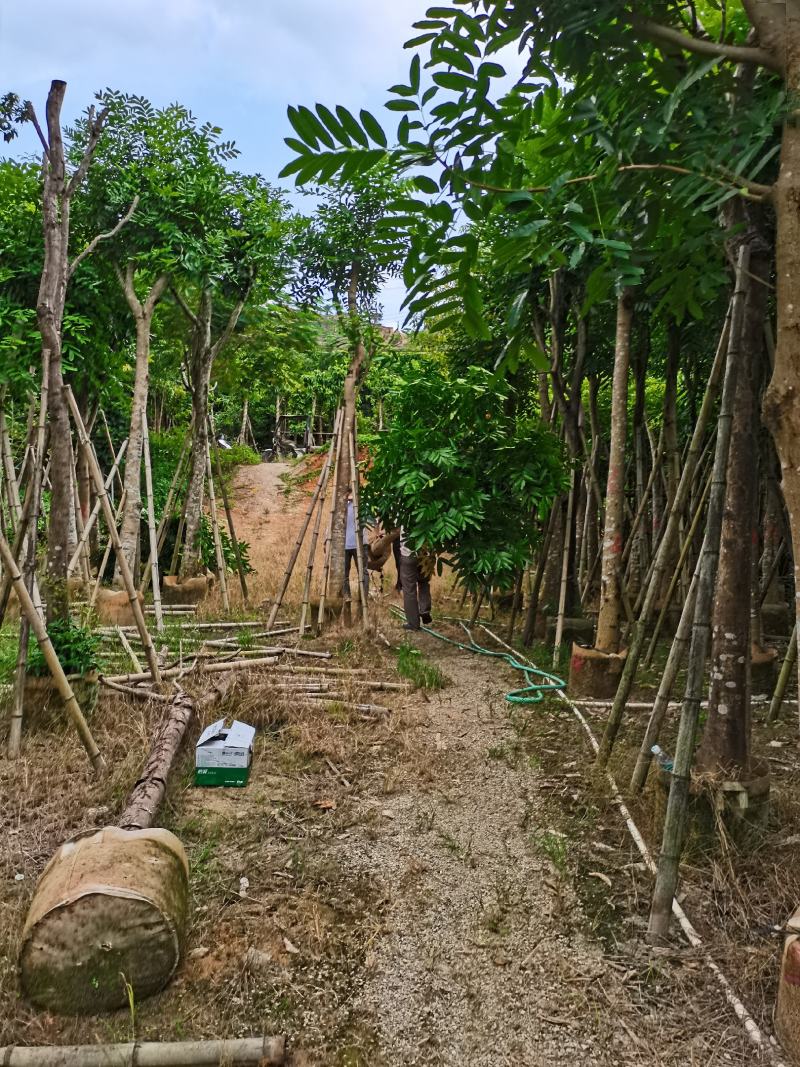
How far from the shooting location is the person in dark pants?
267 inches

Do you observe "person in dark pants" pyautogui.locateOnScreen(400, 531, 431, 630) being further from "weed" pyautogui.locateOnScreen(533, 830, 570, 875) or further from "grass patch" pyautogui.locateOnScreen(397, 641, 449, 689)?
"weed" pyautogui.locateOnScreen(533, 830, 570, 875)

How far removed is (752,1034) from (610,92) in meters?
2.59

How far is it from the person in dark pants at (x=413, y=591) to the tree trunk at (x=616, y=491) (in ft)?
6.55

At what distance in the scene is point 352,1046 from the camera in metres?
2.00

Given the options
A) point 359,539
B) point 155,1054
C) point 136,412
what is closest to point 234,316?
point 136,412

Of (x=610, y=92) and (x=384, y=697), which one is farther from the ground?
(x=610, y=92)

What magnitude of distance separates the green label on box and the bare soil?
8cm

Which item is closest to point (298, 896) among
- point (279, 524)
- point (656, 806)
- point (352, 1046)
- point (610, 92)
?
point (352, 1046)

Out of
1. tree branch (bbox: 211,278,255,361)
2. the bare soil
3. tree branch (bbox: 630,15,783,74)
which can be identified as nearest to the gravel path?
the bare soil

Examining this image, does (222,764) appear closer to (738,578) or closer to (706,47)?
(738,578)

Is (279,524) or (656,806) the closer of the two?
(656,806)

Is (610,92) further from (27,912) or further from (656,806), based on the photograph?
(27,912)

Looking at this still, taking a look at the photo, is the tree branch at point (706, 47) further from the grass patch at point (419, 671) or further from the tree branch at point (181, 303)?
the tree branch at point (181, 303)

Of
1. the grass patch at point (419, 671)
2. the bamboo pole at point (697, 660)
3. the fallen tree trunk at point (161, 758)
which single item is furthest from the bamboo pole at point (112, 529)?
the bamboo pole at point (697, 660)
